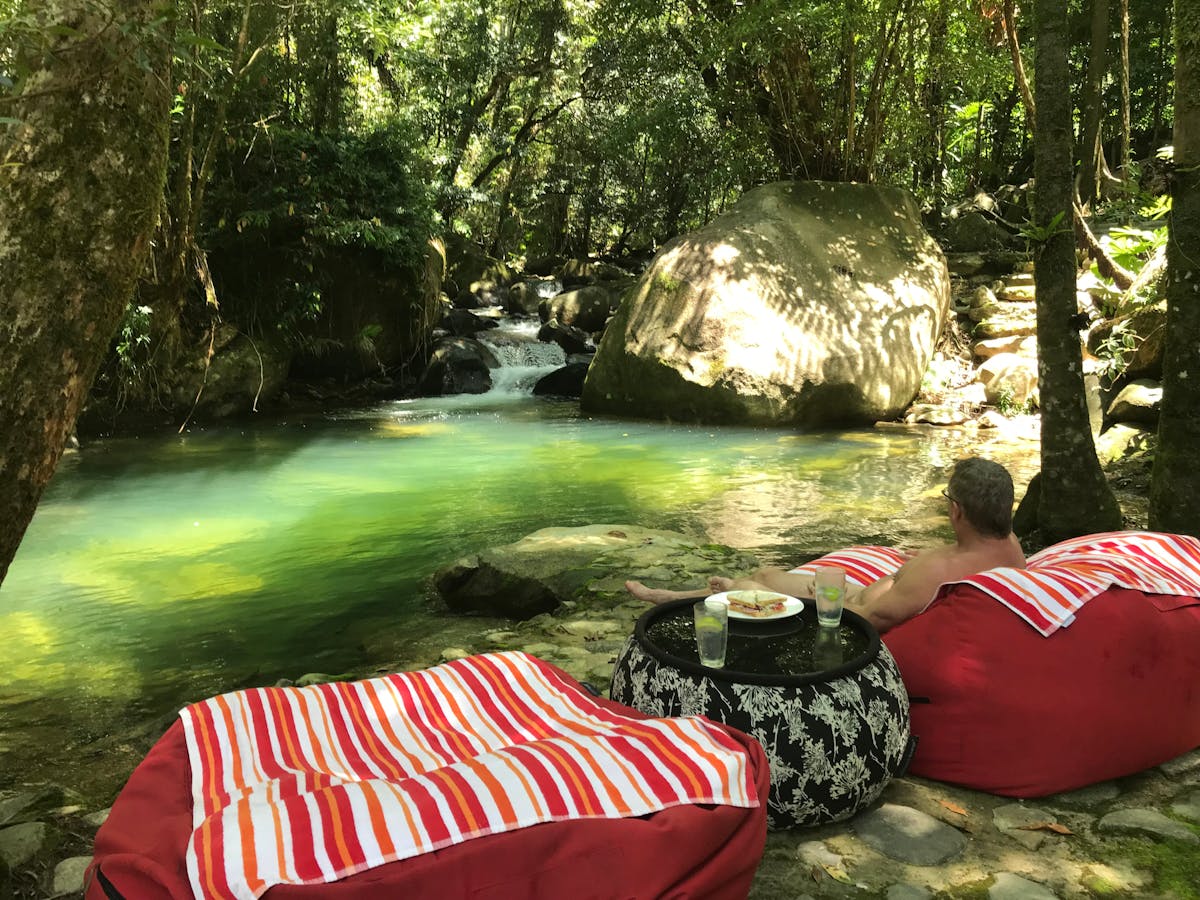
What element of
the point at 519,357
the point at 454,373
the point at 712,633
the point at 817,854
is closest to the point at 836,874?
the point at 817,854

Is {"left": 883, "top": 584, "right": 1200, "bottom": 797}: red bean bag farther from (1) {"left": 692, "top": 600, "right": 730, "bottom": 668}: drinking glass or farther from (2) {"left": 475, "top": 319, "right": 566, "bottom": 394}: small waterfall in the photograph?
(2) {"left": 475, "top": 319, "right": 566, "bottom": 394}: small waterfall

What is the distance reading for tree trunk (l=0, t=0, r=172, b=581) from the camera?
7.38ft

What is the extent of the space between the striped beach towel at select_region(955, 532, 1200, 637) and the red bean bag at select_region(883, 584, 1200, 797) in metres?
0.03

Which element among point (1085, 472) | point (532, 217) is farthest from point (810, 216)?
point (532, 217)

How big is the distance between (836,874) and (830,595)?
0.77 m

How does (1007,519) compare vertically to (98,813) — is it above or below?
above

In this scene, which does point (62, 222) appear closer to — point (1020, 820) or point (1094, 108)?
point (1020, 820)

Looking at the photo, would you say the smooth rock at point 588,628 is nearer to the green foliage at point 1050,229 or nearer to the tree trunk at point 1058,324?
the tree trunk at point 1058,324

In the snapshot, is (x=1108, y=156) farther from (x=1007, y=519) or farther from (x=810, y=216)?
(x=1007, y=519)

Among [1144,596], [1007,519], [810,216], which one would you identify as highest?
[810,216]

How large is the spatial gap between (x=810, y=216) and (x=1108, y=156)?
10735mm

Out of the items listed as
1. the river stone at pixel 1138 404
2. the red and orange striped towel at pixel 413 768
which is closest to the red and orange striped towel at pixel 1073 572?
the red and orange striped towel at pixel 413 768

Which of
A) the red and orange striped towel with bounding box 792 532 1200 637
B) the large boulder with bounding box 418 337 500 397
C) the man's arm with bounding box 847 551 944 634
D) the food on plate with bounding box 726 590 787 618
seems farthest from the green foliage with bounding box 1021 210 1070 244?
the large boulder with bounding box 418 337 500 397

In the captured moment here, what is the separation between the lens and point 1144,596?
2746 millimetres
